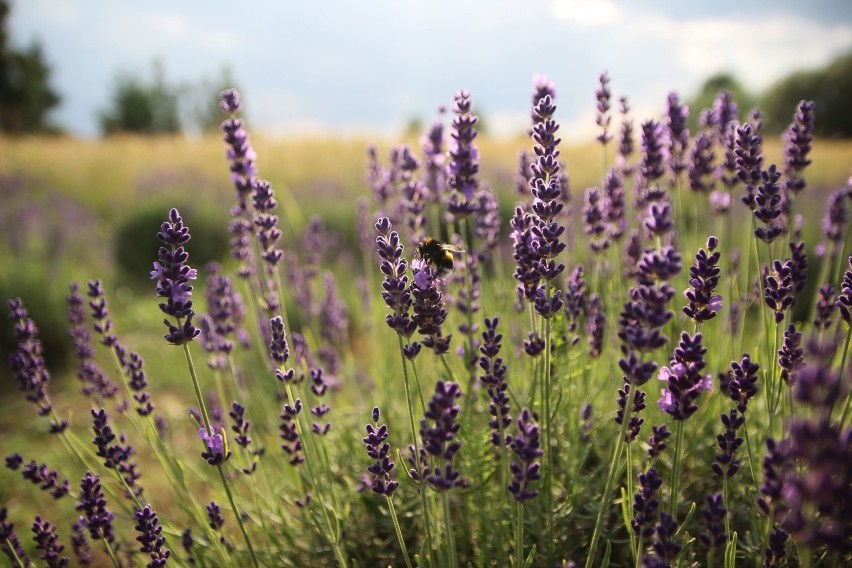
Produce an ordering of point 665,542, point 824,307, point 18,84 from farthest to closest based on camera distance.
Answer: point 18,84, point 824,307, point 665,542

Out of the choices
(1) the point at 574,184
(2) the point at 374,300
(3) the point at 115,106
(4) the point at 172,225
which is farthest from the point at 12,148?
(3) the point at 115,106

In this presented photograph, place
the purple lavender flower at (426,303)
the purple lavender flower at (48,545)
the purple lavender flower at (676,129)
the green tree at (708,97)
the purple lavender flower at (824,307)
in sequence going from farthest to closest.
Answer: the green tree at (708,97) → the purple lavender flower at (676,129) → the purple lavender flower at (824,307) → the purple lavender flower at (48,545) → the purple lavender flower at (426,303)

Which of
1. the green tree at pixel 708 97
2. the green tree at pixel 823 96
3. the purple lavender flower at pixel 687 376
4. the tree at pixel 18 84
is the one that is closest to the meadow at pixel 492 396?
the purple lavender flower at pixel 687 376

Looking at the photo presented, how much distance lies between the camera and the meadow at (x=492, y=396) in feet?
4.83

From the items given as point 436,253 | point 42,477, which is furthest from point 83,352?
point 436,253

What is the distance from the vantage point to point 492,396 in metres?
1.75

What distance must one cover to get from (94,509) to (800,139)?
291 cm

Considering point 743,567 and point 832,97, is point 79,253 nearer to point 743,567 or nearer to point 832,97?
point 743,567

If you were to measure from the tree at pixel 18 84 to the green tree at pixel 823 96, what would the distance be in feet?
141

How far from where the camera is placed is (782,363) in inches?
70.0

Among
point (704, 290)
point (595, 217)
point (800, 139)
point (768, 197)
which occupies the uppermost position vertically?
point (800, 139)

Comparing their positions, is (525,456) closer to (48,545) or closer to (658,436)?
(658,436)

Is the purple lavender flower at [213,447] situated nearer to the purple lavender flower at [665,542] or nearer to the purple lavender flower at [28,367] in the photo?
the purple lavender flower at [28,367]

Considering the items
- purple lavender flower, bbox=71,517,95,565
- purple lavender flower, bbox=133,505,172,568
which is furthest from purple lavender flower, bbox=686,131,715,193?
purple lavender flower, bbox=71,517,95,565
